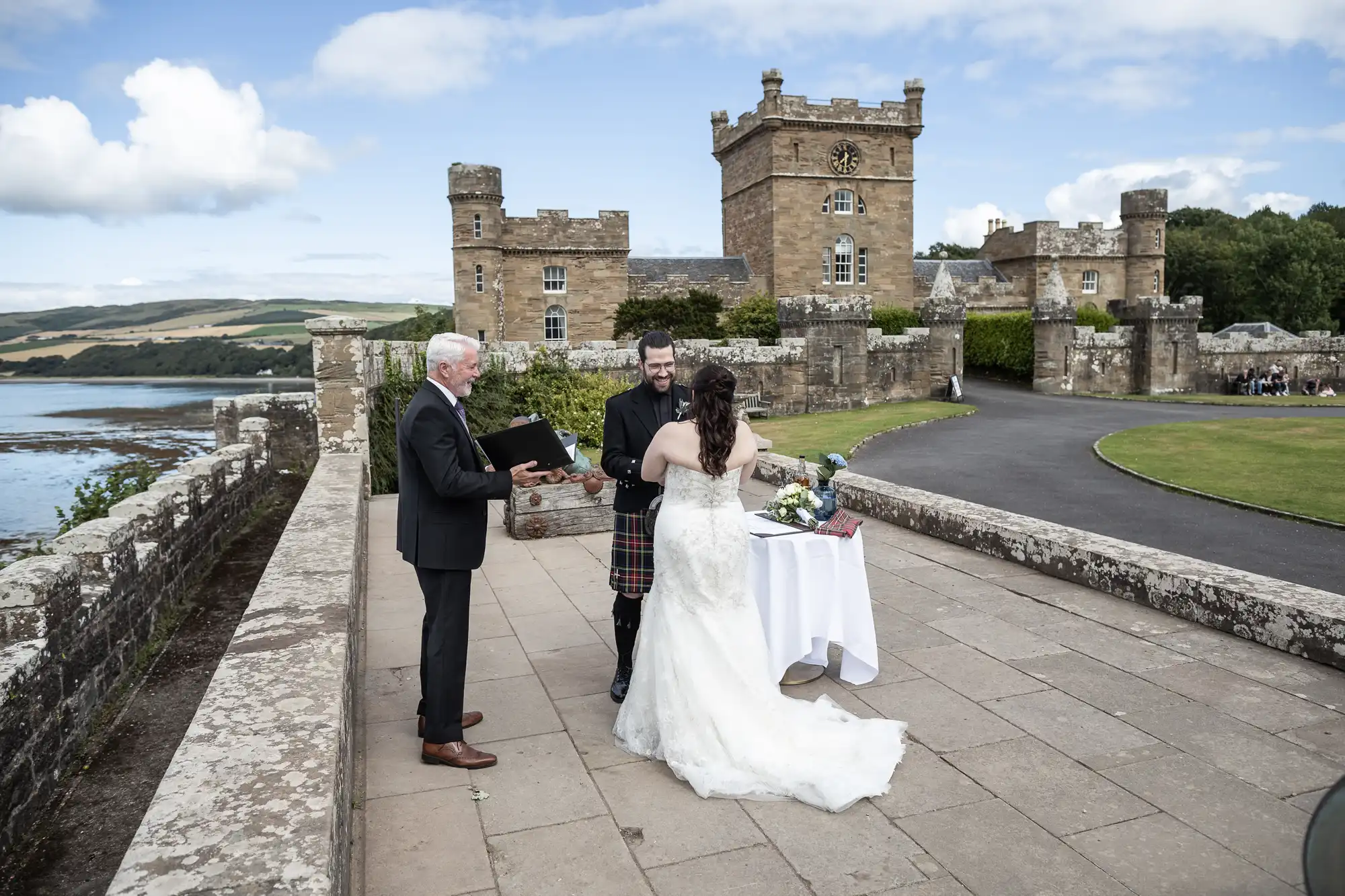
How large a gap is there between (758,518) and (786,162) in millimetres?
40902

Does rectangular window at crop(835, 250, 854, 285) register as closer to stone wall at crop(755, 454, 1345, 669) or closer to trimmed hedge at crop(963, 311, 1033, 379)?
trimmed hedge at crop(963, 311, 1033, 379)

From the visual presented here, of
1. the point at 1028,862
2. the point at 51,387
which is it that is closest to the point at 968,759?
the point at 1028,862

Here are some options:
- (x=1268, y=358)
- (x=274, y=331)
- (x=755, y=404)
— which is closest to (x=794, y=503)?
(x=755, y=404)

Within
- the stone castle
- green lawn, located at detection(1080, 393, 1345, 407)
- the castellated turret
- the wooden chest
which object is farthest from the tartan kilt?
the castellated turret

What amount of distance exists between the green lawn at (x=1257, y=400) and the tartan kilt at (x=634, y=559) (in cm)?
2719

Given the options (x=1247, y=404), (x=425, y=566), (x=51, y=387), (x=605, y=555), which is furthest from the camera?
(x=51, y=387)

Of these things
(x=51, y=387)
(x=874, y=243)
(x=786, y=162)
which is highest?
(x=786, y=162)

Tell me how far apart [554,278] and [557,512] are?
36.6 meters

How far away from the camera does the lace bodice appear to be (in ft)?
14.1

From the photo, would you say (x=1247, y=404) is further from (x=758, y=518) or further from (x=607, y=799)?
(x=607, y=799)

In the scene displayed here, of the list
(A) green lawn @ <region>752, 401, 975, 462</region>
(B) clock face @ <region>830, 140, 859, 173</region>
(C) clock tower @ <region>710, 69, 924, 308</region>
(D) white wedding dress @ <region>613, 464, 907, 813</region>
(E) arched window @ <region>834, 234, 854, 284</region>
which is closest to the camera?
(D) white wedding dress @ <region>613, 464, 907, 813</region>

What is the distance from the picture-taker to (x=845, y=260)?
45719 millimetres

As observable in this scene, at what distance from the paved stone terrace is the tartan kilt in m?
0.65

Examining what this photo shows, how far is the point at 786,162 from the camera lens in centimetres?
4378
